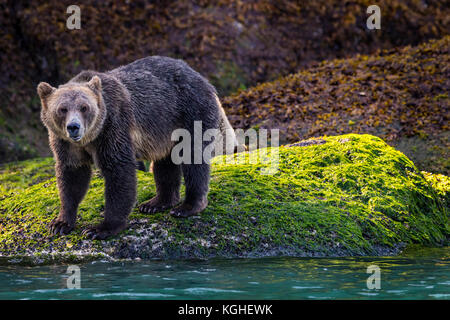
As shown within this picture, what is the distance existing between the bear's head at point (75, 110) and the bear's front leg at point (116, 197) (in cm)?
51

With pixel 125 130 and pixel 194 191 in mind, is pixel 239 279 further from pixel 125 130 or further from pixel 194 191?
pixel 125 130

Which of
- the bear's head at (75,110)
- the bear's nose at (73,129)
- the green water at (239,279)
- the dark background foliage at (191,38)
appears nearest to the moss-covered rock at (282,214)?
the green water at (239,279)

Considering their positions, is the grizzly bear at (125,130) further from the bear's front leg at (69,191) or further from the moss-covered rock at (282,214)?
the moss-covered rock at (282,214)

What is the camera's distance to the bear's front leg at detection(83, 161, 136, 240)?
7.18 m

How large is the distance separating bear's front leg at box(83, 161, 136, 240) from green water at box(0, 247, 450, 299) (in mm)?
478

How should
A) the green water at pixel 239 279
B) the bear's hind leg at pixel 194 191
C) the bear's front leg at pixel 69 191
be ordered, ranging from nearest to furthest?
the green water at pixel 239 279, the bear's front leg at pixel 69 191, the bear's hind leg at pixel 194 191

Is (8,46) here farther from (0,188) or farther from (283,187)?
(283,187)

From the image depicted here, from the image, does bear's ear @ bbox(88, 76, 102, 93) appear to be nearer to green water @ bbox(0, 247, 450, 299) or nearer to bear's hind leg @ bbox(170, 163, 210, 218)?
bear's hind leg @ bbox(170, 163, 210, 218)

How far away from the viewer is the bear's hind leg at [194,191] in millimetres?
7844

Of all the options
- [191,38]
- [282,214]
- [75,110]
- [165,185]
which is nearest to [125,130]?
[75,110]

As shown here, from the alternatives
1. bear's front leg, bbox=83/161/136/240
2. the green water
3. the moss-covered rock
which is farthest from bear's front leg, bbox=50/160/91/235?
the green water

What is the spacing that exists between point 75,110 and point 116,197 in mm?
1203
